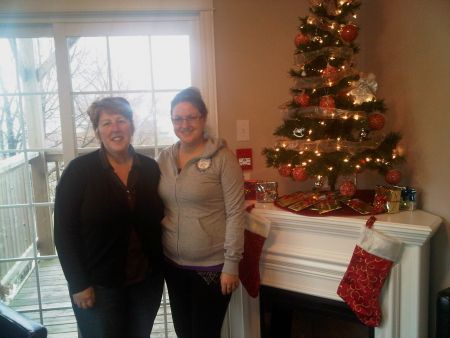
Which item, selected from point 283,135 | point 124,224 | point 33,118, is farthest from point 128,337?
point 33,118

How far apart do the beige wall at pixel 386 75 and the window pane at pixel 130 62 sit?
17.2 inches

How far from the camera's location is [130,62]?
6.00 feet

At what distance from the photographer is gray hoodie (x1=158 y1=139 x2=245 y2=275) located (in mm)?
1272

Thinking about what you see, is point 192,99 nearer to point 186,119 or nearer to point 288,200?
point 186,119

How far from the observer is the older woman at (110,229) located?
1.21 m

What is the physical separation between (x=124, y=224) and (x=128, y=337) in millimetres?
509

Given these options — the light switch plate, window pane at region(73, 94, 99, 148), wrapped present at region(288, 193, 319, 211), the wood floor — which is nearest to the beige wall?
the light switch plate

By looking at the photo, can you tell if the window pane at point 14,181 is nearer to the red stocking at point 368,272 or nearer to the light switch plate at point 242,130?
the light switch plate at point 242,130

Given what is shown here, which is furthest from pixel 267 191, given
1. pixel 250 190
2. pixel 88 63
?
pixel 88 63

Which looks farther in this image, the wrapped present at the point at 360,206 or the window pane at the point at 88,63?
the window pane at the point at 88,63

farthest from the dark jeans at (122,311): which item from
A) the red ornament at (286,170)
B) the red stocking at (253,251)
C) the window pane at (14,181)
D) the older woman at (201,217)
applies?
the window pane at (14,181)

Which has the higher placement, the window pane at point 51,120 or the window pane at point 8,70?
the window pane at point 8,70

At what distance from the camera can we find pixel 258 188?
1645 millimetres

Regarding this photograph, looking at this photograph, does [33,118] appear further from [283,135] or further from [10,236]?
[283,135]
